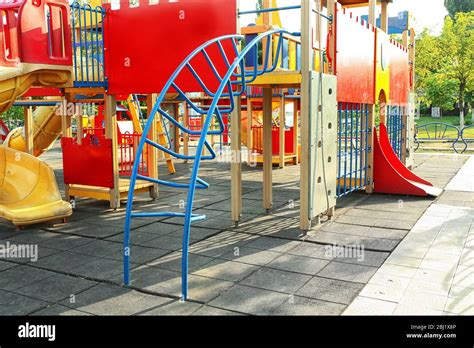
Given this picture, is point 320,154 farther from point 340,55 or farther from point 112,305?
point 112,305

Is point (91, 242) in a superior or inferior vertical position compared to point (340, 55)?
inferior

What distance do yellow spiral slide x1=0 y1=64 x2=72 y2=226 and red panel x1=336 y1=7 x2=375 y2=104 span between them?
3842mm

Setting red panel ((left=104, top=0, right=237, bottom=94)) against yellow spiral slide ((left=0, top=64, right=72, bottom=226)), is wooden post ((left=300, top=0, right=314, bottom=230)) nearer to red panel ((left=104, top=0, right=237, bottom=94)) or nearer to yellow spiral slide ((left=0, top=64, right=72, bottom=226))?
red panel ((left=104, top=0, right=237, bottom=94))

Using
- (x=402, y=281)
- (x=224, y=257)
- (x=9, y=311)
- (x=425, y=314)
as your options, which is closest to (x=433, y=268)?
(x=402, y=281)

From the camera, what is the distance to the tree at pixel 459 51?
2802 centimetres

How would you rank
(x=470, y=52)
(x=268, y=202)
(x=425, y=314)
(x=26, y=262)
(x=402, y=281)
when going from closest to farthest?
(x=425, y=314)
(x=402, y=281)
(x=26, y=262)
(x=268, y=202)
(x=470, y=52)

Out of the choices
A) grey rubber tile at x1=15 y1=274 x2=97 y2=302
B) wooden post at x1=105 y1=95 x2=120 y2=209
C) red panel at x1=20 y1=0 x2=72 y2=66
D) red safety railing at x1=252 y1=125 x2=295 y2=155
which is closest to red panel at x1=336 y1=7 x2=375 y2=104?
wooden post at x1=105 y1=95 x2=120 y2=209

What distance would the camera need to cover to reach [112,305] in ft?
13.0

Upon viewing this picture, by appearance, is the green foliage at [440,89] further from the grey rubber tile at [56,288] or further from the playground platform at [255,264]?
the grey rubber tile at [56,288]

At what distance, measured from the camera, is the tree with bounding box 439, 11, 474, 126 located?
2802cm

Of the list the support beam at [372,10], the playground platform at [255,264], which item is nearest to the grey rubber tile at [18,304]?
the playground platform at [255,264]

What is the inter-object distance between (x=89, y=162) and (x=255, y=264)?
4138 millimetres

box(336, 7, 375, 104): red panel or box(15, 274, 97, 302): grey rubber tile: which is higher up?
box(336, 7, 375, 104): red panel

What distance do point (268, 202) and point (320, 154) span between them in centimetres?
138
